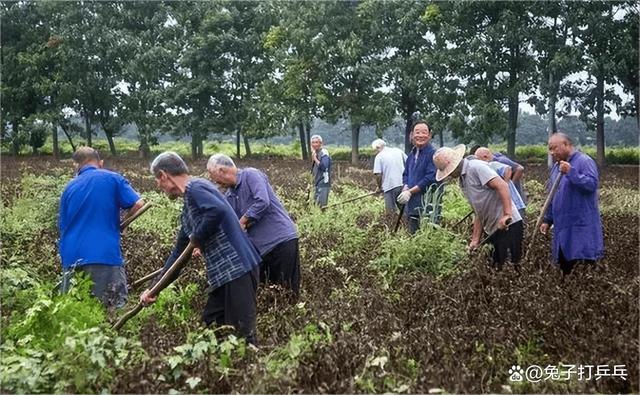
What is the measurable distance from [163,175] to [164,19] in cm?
3766

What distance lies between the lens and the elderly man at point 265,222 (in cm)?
543

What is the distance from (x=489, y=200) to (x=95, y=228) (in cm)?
320

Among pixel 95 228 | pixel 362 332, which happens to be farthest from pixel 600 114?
pixel 362 332

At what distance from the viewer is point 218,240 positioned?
434 cm

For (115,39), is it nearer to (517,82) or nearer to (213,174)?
(517,82)

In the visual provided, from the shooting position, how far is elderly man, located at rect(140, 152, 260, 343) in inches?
166

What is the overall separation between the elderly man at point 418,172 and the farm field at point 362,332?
99 centimetres

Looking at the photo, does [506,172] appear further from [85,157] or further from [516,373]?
[85,157]

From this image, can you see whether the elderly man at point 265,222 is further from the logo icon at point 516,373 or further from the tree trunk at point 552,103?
the tree trunk at point 552,103

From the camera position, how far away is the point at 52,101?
4069 centimetres

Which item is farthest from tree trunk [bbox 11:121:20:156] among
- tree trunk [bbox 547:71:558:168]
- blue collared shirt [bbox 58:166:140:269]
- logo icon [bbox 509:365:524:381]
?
logo icon [bbox 509:365:524:381]

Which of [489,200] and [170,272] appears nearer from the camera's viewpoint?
[170,272]

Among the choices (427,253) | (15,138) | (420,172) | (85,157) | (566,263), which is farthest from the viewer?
(15,138)

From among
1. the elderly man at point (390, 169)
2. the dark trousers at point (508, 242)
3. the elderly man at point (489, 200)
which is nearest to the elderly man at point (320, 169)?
the elderly man at point (390, 169)
